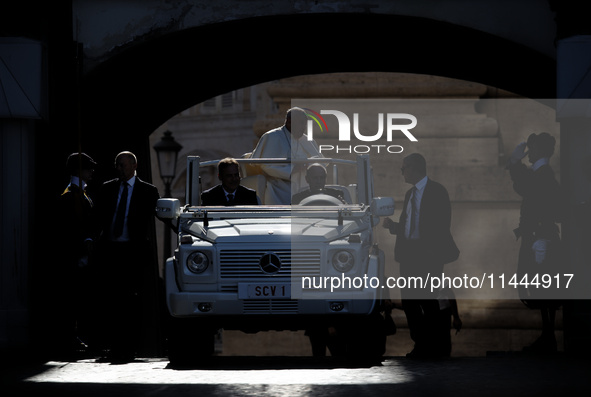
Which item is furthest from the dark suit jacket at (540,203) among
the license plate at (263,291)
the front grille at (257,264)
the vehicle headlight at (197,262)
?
the vehicle headlight at (197,262)

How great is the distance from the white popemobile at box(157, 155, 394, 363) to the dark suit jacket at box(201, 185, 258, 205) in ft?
2.58

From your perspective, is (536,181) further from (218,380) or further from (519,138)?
(519,138)

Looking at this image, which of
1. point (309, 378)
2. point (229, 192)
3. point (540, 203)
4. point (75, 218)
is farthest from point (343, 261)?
point (75, 218)

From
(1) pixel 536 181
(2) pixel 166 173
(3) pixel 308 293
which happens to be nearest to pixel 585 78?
(1) pixel 536 181

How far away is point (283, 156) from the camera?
1401 cm

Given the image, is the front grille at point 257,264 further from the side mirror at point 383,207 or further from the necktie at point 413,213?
the necktie at point 413,213

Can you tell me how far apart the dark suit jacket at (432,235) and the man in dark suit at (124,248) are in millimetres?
2420

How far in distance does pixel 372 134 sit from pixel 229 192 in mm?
6903

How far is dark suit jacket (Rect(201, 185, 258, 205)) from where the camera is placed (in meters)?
12.8

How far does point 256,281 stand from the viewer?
1150cm

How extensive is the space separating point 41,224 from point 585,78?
5.39 meters

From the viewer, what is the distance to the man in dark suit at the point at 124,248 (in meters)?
12.6

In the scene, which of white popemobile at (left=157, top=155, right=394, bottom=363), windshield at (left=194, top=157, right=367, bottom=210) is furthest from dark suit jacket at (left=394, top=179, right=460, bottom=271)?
white popemobile at (left=157, top=155, right=394, bottom=363)

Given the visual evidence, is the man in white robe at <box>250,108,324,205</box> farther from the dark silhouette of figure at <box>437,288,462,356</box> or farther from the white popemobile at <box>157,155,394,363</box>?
the dark silhouette of figure at <box>437,288,462,356</box>
